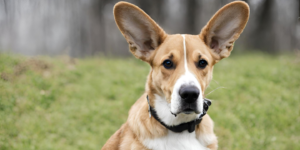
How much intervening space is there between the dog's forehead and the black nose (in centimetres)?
53

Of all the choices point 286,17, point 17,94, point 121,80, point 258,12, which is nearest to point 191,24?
point 258,12

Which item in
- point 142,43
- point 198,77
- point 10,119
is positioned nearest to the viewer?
point 198,77

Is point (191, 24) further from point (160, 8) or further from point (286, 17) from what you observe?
point (286, 17)

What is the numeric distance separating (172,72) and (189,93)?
19.7 inches

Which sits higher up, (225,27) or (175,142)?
(225,27)

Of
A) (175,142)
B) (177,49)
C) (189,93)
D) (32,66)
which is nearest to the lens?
(189,93)

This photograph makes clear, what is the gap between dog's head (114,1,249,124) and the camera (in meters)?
2.71

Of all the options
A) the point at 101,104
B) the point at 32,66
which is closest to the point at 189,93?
the point at 101,104

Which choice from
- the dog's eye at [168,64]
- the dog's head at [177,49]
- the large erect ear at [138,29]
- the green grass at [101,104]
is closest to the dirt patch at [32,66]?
the green grass at [101,104]

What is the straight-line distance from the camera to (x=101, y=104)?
718 cm

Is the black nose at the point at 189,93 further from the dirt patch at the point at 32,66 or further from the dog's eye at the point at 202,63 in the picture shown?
the dirt patch at the point at 32,66

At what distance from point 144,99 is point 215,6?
13367 mm

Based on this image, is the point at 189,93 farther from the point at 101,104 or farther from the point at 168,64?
the point at 101,104

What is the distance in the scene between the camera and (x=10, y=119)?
579 cm
